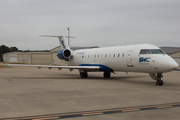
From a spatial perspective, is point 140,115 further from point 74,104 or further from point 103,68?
point 103,68

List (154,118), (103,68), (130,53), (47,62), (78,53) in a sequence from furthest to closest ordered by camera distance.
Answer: (47,62)
(78,53)
(103,68)
(130,53)
(154,118)

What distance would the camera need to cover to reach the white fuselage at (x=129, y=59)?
47.4 feet

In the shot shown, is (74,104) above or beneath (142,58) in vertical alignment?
beneath

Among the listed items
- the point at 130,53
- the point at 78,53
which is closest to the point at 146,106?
the point at 130,53

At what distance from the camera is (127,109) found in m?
7.70

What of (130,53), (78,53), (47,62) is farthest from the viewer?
(47,62)

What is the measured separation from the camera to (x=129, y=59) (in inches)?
663

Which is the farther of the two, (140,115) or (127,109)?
(127,109)

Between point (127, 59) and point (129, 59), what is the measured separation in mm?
236

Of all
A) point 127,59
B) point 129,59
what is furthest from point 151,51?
point 127,59

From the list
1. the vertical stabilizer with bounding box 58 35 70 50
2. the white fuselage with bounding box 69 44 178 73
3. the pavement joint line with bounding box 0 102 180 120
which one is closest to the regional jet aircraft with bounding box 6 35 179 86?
the white fuselage with bounding box 69 44 178 73

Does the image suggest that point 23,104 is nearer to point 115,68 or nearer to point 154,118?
point 154,118

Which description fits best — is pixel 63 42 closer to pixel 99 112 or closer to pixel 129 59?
pixel 129 59

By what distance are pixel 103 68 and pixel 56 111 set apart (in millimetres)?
12909
